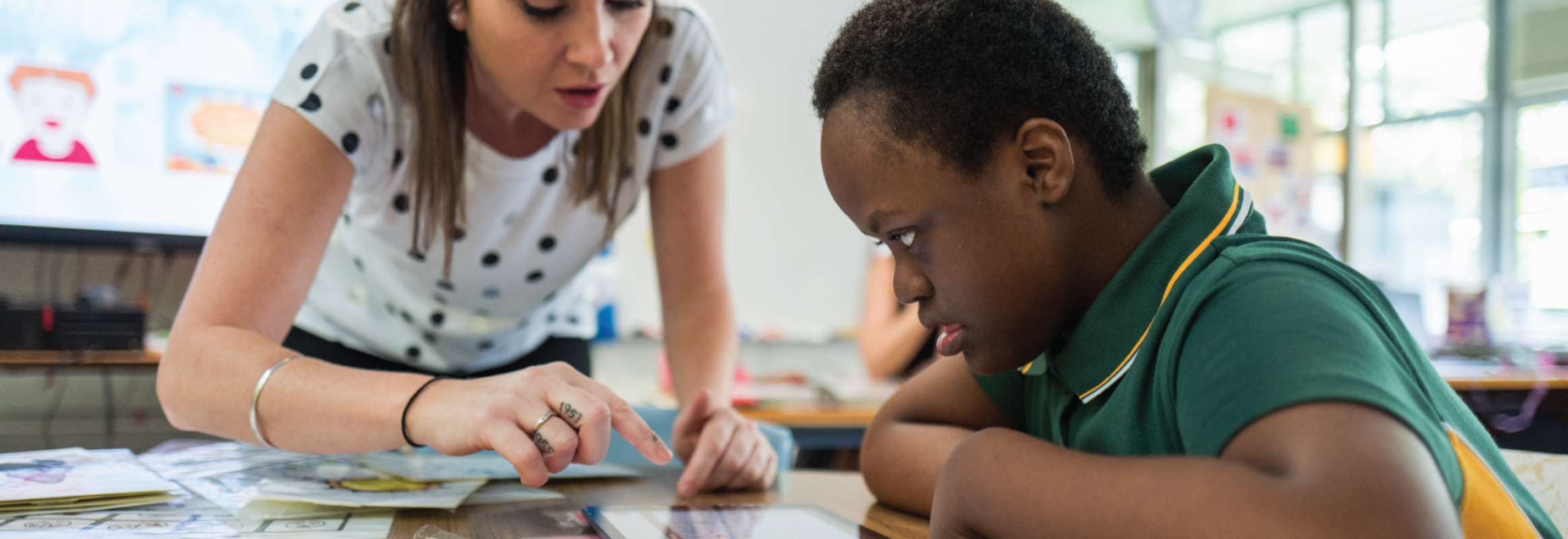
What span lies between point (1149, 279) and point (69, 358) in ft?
6.96

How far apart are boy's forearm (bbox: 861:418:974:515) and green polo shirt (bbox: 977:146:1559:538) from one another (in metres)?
0.11

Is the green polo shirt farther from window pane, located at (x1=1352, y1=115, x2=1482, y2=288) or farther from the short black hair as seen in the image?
window pane, located at (x1=1352, y1=115, x2=1482, y2=288)

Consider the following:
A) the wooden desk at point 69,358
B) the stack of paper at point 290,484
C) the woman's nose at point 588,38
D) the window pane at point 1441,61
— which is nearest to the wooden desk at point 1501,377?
the woman's nose at point 588,38

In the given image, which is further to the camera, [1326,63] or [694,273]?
[1326,63]

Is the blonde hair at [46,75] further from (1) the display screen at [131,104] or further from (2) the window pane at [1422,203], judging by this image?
(2) the window pane at [1422,203]

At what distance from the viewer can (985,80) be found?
60cm

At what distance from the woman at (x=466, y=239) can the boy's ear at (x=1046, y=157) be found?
31 cm

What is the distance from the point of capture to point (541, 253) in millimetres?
1187

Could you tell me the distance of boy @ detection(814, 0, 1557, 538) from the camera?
41cm

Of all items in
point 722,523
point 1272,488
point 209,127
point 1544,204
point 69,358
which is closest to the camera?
point 1272,488

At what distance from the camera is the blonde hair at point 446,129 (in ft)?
3.14

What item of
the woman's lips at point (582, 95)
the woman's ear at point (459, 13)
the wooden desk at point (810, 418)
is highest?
the woman's ear at point (459, 13)

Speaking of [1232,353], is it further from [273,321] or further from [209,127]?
[209,127]

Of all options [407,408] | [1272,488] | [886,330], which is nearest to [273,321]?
[407,408]
